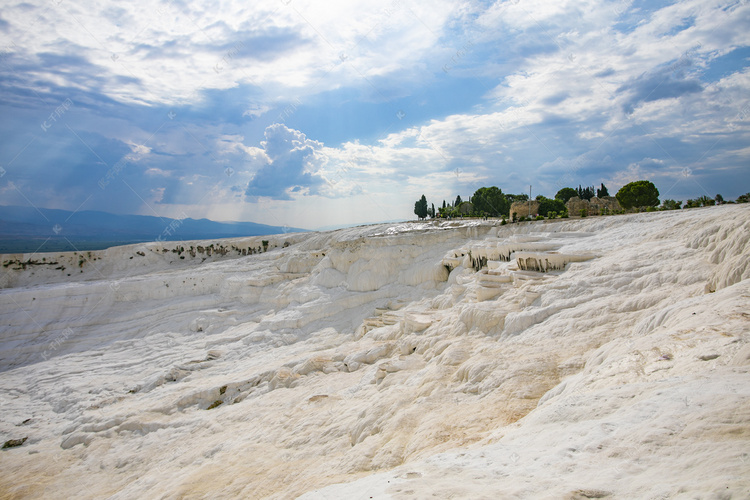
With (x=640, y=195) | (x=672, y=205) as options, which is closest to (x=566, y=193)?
(x=640, y=195)

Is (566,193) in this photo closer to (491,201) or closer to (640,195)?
(491,201)

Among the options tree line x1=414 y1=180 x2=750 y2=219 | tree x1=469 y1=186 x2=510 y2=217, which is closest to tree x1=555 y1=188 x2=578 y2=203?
tree line x1=414 y1=180 x2=750 y2=219

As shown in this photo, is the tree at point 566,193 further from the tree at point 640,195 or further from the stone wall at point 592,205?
the tree at point 640,195

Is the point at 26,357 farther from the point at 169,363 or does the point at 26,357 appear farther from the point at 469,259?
the point at 469,259

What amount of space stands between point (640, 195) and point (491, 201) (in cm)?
1699

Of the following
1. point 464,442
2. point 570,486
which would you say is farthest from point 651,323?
point 570,486

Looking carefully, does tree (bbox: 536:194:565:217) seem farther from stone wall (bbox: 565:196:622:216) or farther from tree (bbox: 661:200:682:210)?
tree (bbox: 661:200:682:210)

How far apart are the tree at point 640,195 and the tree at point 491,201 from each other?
14881 mm

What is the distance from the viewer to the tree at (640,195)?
35781 millimetres

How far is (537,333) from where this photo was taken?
9672 millimetres

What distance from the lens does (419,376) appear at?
9.82 meters

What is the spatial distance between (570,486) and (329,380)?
32.9 ft

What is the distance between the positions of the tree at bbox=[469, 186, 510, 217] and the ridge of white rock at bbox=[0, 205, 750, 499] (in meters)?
26.6

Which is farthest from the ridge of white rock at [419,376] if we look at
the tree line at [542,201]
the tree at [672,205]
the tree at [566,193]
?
the tree at [566,193]
